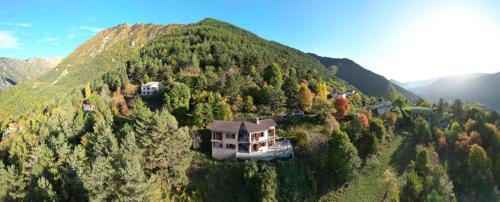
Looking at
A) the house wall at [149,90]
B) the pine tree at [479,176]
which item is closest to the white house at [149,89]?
the house wall at [149,90]

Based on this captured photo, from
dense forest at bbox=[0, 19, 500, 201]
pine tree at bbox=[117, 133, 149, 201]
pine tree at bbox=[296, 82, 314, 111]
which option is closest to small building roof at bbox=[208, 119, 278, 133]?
dense forest at bbox=[0, 19, 500, 201]

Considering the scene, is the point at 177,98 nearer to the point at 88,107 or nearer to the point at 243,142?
the point at 243,142

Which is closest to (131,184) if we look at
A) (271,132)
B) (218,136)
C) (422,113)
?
(218,136)

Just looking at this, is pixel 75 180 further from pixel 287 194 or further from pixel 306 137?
pixel 306 137

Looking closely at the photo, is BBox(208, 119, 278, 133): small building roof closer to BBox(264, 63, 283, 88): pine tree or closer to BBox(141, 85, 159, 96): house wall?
BBox(264, 63, 283, 88): pine tree

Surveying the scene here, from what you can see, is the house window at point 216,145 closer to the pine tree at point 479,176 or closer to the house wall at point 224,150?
the house wall at point 224,150
